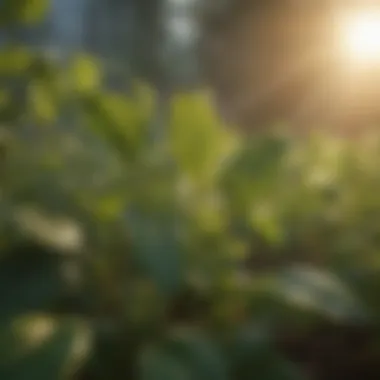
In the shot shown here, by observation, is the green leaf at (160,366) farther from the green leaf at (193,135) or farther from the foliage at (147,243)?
the green leaf at (193,135)

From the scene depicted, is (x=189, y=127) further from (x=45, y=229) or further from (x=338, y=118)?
(x=338, y=118)

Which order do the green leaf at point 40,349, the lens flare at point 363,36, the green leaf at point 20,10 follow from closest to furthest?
1. the green leaf at point 40,349
2. the green leaf at point 20,10
3. the lens flare at point 363,36

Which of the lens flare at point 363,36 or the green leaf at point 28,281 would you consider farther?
the lens flare at point 363,36

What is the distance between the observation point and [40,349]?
0.42 metres

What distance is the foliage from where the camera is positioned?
0.45 metres

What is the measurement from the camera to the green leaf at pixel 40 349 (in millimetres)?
413

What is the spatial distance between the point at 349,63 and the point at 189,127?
28.6 inches

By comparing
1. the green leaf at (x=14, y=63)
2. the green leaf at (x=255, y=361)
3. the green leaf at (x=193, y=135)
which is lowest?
the green leaf at (x=255, y=361)

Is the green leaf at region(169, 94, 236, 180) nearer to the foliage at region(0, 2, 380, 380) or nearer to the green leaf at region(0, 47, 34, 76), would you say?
the foliage at region(0, 2, 380, 380)

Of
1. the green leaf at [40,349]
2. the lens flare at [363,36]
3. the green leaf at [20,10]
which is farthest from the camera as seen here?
the lens flare at [363,36]

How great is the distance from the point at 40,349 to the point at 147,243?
3.3 inches

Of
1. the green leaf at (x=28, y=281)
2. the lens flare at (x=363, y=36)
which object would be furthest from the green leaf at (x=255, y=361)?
the lens flare at (x=363, y=36)

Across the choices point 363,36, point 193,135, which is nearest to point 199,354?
point 193,135

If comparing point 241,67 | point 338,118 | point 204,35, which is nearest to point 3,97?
point 338,118
